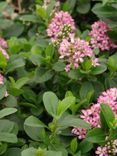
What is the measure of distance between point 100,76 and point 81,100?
21cm

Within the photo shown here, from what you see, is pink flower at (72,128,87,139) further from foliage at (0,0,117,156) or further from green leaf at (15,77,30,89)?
green leaf at (15,77,30,89)

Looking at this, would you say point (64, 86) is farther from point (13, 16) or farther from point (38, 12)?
point (13, 16)

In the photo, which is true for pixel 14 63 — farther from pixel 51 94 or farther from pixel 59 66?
pixel 51 94

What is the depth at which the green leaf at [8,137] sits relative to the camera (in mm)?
1483

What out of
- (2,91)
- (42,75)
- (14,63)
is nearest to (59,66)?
(42,75)

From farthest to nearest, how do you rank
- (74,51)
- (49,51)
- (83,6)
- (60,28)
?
(83,6)
(60,28)
(49,51)
(74,51)

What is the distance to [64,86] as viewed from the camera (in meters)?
1.92

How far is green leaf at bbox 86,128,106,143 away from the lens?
1.49 meters

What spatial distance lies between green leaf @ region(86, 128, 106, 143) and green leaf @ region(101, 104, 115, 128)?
47mm

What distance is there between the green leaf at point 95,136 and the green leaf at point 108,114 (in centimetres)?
5

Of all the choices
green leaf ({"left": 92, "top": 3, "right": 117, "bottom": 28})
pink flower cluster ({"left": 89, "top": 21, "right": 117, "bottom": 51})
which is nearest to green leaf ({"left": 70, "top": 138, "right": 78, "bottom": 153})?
pink flower cluster ({"left": 89, "top": 21, "right": 117, "bottom": 51})

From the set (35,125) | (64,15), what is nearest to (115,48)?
(64,15)

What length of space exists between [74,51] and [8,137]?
48 centimetres

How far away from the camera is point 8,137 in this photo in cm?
150
